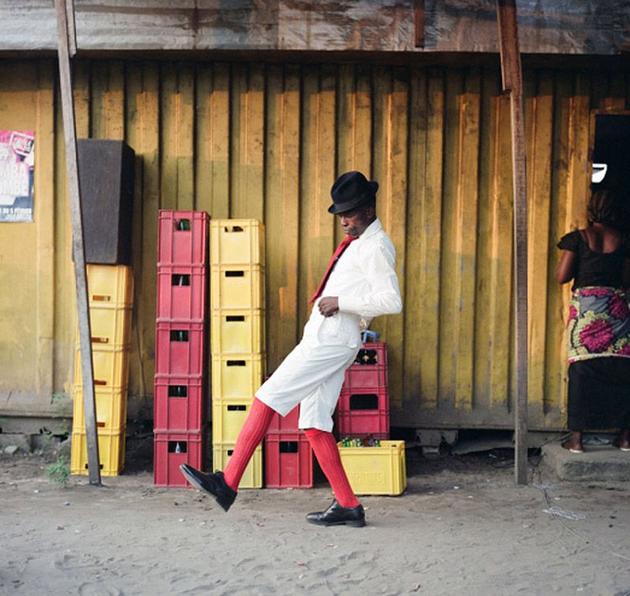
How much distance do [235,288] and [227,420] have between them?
3.33ft

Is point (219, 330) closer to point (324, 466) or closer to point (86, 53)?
point (324, 466)

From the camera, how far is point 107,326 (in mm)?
6324

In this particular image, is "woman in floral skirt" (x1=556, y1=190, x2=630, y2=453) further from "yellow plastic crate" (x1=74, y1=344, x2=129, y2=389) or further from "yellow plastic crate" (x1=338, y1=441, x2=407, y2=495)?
"yellow plastic crate" (x1=74, y1=344, x2=129, y2=389)

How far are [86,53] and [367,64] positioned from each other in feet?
7.63

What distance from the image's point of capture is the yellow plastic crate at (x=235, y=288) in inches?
243

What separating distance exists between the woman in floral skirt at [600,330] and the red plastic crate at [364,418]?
→ 1.51m

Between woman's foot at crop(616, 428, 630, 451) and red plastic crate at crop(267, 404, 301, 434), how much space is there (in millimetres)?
2631

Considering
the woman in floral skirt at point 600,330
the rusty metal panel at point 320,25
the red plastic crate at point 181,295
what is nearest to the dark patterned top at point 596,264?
the woman in floral skirt at point 600,330

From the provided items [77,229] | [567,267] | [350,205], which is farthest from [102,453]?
[567,267]

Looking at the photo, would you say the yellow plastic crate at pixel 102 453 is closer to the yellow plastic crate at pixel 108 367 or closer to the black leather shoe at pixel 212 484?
the yellow plastic crate at pixel 108 367

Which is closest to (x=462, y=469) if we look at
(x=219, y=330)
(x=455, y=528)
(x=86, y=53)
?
(x=455, y=528)

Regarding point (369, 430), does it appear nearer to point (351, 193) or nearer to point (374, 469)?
point (374, 469)

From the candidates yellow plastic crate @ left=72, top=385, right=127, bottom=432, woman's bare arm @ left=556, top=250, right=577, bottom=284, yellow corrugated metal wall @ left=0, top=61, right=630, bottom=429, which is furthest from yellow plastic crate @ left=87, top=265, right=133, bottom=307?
woman's bare arm @ left=556, top=250, right=577, bottom=284

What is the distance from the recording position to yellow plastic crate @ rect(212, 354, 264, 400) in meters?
6.15
